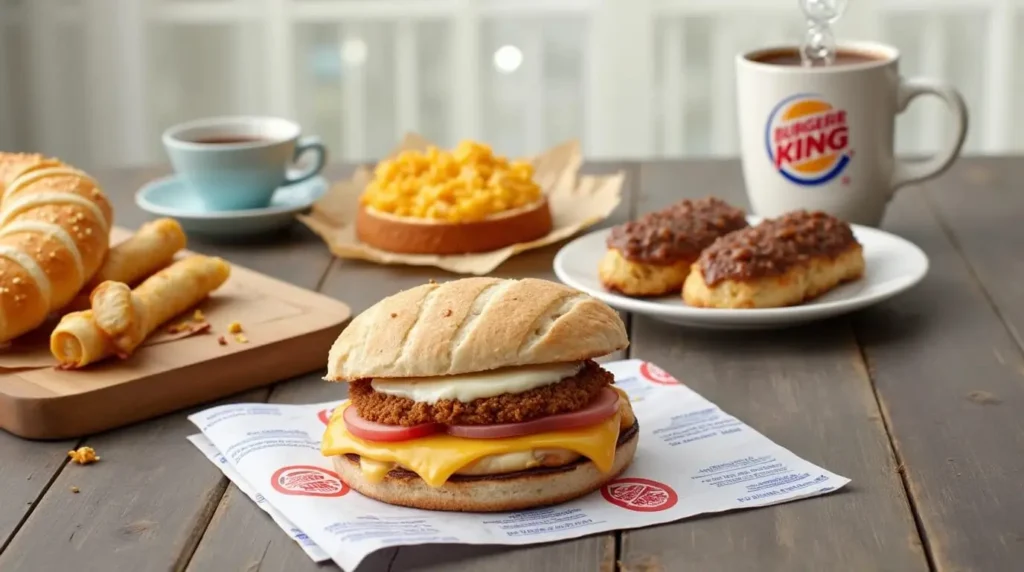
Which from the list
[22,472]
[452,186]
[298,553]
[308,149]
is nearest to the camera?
[298,553]

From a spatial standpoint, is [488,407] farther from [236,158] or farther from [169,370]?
[236,158]

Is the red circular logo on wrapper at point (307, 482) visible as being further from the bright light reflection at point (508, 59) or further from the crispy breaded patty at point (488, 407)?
the bright light reflection at point (508, 59)

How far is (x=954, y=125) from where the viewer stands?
2.16 metres

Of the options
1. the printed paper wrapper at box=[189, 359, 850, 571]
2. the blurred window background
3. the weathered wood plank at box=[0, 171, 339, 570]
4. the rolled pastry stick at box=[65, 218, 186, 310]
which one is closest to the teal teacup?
the rolled pastry stick at box=[65, 218, 186, 310]

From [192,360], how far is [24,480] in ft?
0.88

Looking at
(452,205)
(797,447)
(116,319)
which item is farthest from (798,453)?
(452,205)

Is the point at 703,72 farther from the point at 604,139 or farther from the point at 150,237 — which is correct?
the point at 150,237

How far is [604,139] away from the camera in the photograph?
4.10 meters

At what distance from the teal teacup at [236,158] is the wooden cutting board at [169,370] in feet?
1.45

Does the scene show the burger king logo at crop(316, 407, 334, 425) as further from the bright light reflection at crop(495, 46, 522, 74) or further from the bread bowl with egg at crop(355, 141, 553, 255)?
the bright light reflection at crop(495, 46, 522, 74)

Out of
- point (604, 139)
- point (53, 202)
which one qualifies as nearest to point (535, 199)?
point (53, 202)

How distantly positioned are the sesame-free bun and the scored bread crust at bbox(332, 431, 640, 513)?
872 mm

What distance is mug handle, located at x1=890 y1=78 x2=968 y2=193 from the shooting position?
6.95 feet

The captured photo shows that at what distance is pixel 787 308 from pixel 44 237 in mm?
960
